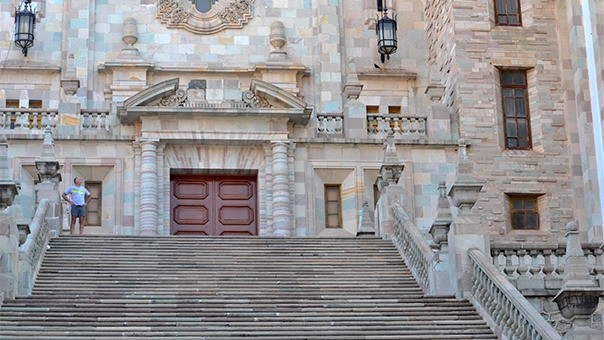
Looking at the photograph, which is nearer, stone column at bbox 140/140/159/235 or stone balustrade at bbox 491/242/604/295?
stone balustrade at bbox 491/242/604/295

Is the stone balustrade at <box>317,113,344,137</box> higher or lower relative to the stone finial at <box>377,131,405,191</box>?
higher

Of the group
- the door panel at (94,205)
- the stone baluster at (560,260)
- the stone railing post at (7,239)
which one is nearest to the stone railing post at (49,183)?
the stone railing post at (7,239)

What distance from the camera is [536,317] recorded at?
2016 centimetres

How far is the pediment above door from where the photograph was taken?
32438mm

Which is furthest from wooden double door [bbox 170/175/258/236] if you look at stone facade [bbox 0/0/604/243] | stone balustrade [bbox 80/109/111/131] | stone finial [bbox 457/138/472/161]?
stone finial [bbox 457/138/472/161]

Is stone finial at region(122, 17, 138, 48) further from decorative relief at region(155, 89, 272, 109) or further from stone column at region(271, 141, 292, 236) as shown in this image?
stone column at region(271, 141, 292, 236)

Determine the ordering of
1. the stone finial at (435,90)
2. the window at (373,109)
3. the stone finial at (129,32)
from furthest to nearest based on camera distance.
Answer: the window at (373,109) < the stone finial at (129,32) < the stone finial at (435,90)

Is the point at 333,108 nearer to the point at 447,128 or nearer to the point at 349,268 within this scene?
the point at 447,128

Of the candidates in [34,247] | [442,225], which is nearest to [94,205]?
[34,247]

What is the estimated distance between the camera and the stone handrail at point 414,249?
2389 cm

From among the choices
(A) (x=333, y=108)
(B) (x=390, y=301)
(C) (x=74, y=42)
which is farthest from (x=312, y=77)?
(B) (x=390, y=301)

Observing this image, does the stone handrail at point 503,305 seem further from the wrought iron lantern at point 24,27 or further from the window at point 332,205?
the wrought iron lantern at point 24,27

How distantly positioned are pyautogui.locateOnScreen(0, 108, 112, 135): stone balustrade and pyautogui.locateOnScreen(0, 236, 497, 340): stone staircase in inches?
265

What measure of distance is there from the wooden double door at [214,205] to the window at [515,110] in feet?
21.0
